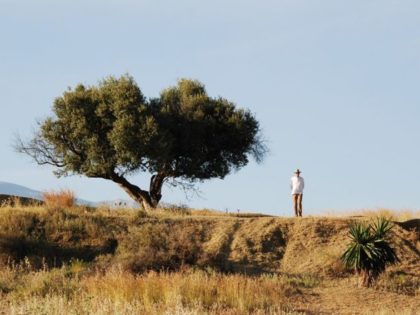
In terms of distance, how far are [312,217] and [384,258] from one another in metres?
6.97

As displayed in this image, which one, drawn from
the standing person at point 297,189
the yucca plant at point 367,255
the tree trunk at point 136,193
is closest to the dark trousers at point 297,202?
the standing person at point 297,189

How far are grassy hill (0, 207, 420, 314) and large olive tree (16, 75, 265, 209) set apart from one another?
7.33 metres

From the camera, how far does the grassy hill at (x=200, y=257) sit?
21.7m

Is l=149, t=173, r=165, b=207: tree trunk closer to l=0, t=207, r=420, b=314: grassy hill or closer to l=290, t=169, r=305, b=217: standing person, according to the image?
l=0, t=207, r=420, b=314: grassy hill

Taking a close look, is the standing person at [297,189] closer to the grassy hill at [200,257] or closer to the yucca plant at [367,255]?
the grassy hill at [200,257]

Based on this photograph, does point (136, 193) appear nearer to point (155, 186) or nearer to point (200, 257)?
point (155, 186)

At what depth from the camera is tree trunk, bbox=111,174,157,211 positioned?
147 ft

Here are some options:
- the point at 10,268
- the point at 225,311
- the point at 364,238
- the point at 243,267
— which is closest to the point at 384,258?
the point at 364,238

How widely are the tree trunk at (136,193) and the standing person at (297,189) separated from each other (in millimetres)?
11773

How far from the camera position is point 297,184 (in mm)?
35125

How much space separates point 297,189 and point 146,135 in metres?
10.6

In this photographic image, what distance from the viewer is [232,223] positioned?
3300cm

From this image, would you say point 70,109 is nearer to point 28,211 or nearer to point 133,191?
point 133,191

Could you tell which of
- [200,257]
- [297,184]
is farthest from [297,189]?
[200,257]
